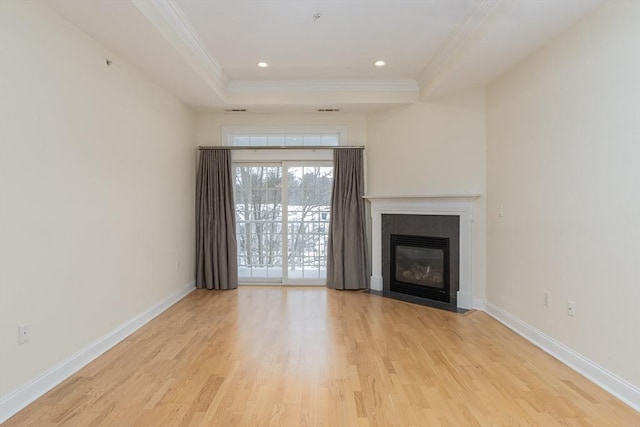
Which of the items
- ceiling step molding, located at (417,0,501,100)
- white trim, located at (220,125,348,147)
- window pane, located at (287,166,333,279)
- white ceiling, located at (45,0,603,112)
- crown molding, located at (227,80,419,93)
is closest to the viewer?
white ceiling, located at (45,0,603,112)

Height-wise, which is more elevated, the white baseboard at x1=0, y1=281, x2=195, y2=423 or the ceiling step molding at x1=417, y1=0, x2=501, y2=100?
the ceiling step molding at x1=417, y1=0, x2=501, y2=100

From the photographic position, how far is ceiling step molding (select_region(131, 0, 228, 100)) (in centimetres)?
262

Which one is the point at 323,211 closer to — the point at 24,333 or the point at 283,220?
the point at 283,220

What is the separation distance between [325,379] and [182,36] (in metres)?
3.15

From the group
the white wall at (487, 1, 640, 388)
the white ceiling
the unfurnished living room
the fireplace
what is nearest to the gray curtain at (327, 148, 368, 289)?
the unfurnished living room

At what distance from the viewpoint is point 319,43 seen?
11.4ft

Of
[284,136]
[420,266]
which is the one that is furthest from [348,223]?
[284,136]

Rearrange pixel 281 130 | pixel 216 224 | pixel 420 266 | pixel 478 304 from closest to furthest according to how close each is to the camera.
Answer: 1. pixel 478 304
2. pixel 420 266
3. pixel 216 224
4. pixel 281 130

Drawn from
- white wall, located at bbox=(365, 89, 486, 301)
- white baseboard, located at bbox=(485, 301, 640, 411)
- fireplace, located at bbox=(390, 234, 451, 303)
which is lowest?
white baseboard, located at bbox=(485, 301, 640, 411)

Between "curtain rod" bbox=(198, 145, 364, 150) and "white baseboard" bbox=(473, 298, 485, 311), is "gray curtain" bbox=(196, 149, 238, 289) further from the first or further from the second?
"white baseboard" bbox=(473, 298, 485, 311)

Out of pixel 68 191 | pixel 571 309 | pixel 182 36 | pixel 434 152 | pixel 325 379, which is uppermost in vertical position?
pixel 182 36

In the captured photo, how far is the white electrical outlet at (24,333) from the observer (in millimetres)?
2119

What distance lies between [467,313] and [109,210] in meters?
3.84

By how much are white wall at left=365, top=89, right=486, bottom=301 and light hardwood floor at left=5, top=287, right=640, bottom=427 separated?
156 centimetres
